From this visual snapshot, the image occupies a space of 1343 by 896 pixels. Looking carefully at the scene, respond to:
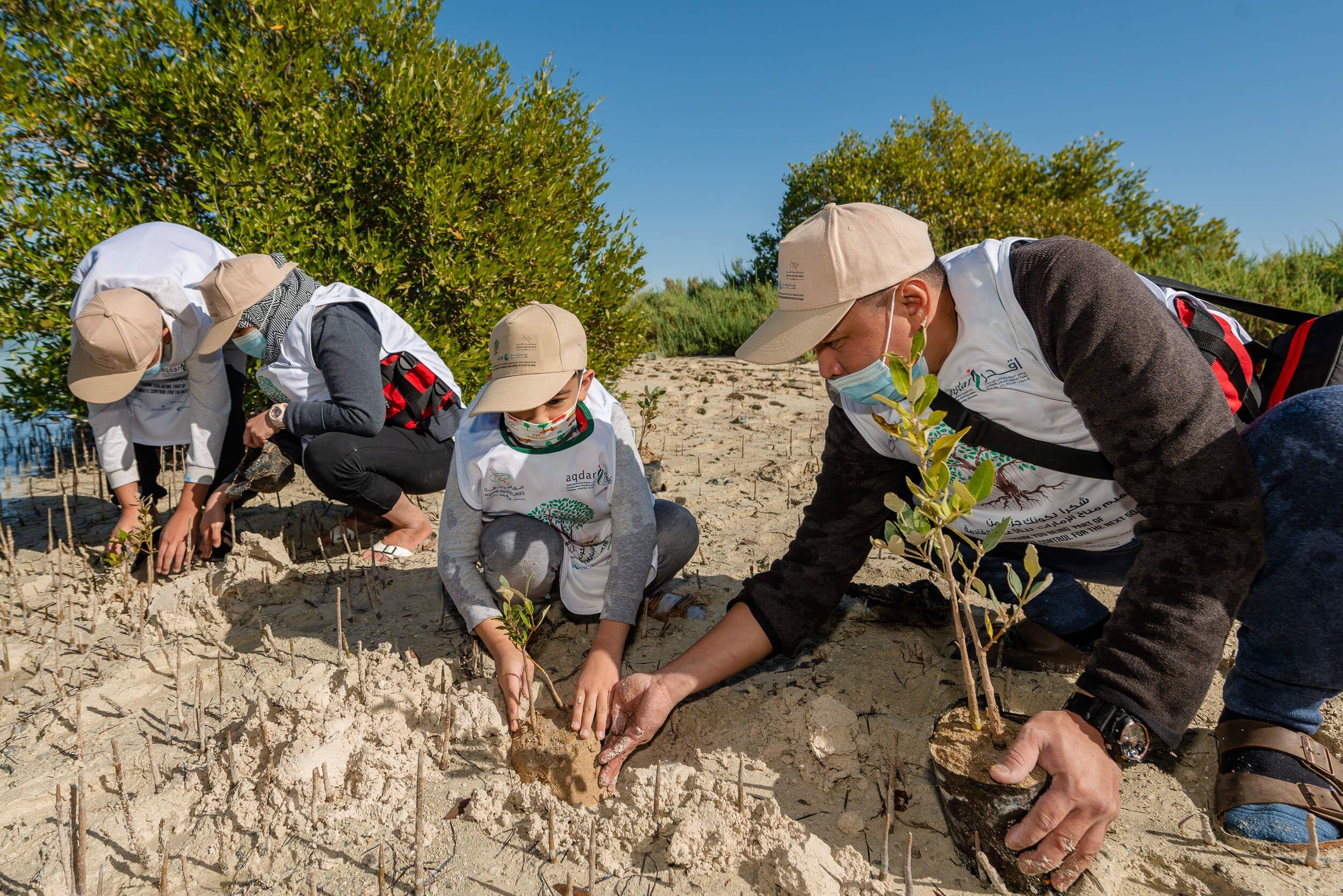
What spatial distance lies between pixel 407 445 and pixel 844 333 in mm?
2662

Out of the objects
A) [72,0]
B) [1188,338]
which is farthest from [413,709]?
[72,0]

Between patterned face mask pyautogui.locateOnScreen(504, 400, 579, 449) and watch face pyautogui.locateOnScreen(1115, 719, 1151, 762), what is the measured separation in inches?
69.0

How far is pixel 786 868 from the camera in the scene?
168cm

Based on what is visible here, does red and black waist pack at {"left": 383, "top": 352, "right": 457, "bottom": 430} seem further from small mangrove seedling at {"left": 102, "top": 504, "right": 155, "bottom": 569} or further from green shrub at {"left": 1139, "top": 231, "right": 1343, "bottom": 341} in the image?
green shrub at {"left": 1139, "top": 231, "right": 1343, "bottom": 341}

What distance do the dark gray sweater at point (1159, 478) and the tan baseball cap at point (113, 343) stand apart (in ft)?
11.6

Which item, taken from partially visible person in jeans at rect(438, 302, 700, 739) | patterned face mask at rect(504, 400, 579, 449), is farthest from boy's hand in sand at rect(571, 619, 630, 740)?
patterned face mask at rect(504, 400, 579, 449)

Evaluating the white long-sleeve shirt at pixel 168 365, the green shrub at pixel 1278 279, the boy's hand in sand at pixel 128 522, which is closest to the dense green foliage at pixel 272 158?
the white long-sleeve shirt at pixel 168 365

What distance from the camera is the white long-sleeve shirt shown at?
3.47 m

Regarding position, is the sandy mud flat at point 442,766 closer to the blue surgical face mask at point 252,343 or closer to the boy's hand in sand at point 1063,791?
the boy's hand in sand at point 1063,791

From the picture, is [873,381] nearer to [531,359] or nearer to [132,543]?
[531,359]

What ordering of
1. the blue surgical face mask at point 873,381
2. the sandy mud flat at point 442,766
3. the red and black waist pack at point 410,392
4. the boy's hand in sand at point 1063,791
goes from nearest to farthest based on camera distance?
the boy's hand in sand at point 1063,791 → the sandy mud flat at point 442,766 → the blue surgical face mask at point 873,381 → the red and black waist pack at point 410,392

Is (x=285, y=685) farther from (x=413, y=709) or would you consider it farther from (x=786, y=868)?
(x=786, y=868)

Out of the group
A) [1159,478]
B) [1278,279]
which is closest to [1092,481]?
[1159,478]

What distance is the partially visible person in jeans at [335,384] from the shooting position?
11.3 feet
